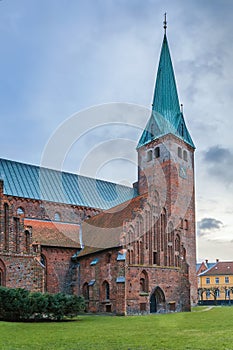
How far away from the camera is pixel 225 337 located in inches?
699

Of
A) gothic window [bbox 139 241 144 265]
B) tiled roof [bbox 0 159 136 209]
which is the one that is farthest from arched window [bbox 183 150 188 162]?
gothic window [bbox 139 241 144 265]

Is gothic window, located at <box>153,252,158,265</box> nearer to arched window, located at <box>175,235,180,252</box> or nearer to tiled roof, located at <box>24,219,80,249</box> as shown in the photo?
arched window, located at <box>175,235,180,252</box>

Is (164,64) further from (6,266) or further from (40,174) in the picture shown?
(6,266)

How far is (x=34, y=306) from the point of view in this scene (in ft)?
91.9

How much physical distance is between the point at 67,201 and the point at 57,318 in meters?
21.2

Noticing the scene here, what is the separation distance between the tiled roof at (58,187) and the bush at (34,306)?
1765cm

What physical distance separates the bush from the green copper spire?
2933 cm

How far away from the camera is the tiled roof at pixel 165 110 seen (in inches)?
2152

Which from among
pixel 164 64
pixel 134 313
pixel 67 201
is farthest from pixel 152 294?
pixel 164 64

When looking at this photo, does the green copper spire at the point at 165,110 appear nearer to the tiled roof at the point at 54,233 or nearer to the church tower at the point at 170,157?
the church tower at the point at 170,157

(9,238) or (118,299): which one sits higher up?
(9,238)

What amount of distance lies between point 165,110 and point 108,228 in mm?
20760

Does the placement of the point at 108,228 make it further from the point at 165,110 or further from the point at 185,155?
the point at 165,110

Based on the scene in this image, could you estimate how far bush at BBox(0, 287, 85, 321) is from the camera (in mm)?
28000
